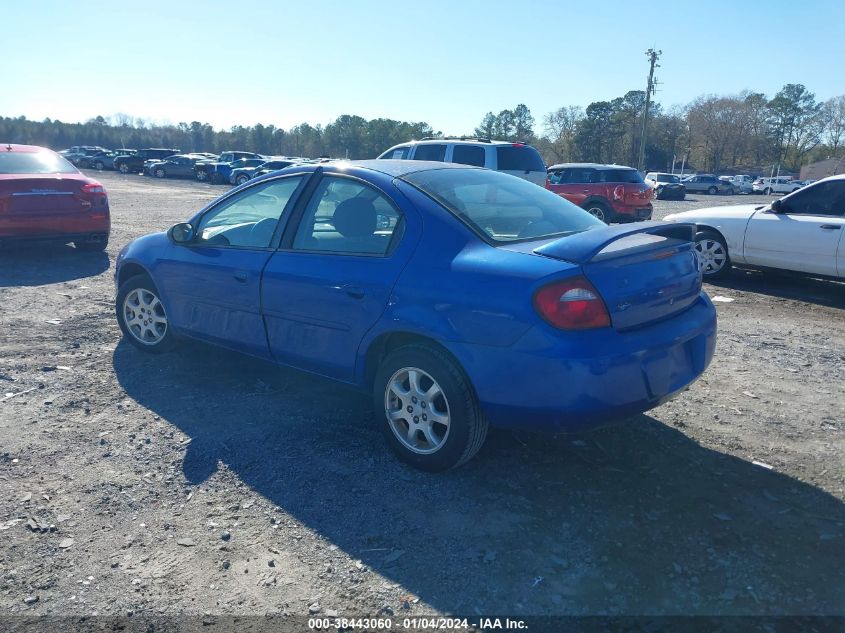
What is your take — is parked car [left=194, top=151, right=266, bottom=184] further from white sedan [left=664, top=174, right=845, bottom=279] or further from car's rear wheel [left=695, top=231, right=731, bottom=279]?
white sedan [left=664, top=174, right=845, bottom=279]

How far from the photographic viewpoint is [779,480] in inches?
142

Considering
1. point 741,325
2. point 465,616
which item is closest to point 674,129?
point 741,325

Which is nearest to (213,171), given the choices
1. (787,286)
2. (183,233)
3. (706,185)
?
(706,185)

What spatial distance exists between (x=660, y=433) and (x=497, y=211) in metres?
1.67

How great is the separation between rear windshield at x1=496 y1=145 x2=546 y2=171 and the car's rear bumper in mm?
10569

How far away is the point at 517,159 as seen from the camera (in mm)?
13797

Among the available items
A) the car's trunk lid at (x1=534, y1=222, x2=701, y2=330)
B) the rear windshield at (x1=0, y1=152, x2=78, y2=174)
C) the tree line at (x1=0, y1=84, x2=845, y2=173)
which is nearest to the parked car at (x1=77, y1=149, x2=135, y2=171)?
the tree line at (x1=0, y1=84, x2=845, y2=173)

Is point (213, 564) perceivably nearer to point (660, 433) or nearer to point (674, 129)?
point (660, 433)

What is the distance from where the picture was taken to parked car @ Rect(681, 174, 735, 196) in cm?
4972

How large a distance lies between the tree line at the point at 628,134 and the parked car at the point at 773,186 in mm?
23990

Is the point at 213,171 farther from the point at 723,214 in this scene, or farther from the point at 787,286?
the point at 787,286

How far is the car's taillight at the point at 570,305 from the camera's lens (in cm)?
313

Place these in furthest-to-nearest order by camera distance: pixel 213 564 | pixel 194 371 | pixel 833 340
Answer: pixel 833 340
pixel 194 371
pixel 213 564

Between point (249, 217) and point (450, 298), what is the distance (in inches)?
77.2
